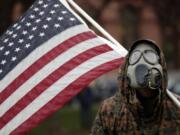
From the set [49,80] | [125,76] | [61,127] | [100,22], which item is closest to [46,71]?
[49,80]

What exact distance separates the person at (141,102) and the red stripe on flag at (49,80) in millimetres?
1395

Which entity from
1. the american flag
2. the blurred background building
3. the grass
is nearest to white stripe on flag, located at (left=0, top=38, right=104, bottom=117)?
the american flag

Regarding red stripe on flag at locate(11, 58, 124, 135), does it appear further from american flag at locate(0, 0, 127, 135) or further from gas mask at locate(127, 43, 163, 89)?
gas mask at locate(127, 43, 163, 89)

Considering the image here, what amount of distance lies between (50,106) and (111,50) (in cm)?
69

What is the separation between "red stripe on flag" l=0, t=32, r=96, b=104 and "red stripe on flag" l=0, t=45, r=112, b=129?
0.11 m

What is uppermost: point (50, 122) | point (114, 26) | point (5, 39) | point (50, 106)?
point (114, 26)

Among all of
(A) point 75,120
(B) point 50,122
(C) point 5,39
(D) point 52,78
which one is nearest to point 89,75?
(D) point 52,78

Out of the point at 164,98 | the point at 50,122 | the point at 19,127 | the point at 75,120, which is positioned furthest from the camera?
the point at 75,120

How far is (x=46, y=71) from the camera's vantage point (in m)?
7.11

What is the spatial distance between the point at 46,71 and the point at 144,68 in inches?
62.2

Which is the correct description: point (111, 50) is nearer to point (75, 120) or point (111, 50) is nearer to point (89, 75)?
point (89, 75)

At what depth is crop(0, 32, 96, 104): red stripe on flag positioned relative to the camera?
23.2 feet

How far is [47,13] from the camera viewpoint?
7301 millimetres

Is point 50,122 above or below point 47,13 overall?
above
